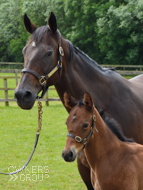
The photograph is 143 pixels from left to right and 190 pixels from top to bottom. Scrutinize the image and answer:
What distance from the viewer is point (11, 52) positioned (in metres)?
45.3

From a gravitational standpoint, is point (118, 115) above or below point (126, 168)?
above

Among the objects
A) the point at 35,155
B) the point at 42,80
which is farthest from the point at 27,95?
the point at 35,155

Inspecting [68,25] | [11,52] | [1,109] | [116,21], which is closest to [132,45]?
[116,21]

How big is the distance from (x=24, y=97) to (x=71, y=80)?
609 mm

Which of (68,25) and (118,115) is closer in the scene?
(118,115)

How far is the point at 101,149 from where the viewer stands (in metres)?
2.76

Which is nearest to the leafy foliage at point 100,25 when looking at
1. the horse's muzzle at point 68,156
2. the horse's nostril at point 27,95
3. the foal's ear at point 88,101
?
the foal's ear at point 88,101

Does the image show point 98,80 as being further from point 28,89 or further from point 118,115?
point 28,89

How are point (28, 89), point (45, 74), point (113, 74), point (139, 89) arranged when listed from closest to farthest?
1. point (28, 89)
2. point (45, 74)
3. point (113, 74)
4. point (139, 89)

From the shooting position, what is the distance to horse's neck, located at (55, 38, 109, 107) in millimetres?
2908

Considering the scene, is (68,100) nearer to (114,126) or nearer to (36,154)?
(114,126)

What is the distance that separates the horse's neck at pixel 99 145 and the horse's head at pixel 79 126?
0.40ft

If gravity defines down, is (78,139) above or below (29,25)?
below

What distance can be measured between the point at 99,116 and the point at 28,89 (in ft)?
2.62
